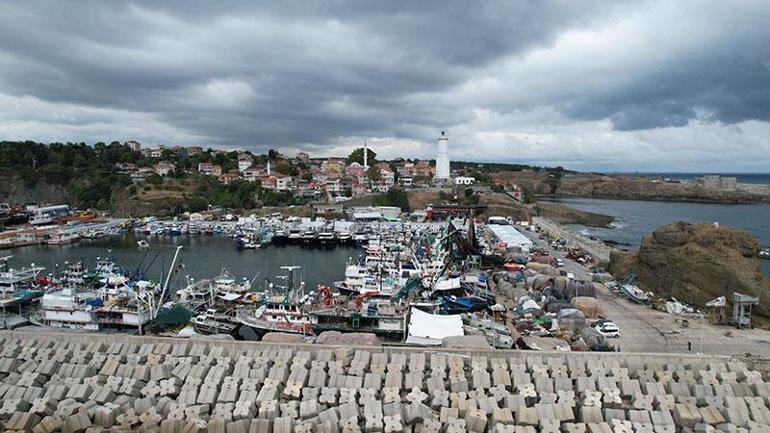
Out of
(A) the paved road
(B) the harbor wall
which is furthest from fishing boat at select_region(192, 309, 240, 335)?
(A) the paved road

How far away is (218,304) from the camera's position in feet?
53.6

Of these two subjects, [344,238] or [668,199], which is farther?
[668,199]

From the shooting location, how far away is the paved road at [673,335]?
1202 cm

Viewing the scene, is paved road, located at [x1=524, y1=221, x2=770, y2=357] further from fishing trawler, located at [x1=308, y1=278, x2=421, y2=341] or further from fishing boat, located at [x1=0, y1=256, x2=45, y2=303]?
fishing boat, located at [x1=0, y1=256, x2=45, y2=303]

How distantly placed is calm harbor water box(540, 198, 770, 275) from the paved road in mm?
16766

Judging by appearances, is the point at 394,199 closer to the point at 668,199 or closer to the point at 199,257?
the point at 199,257

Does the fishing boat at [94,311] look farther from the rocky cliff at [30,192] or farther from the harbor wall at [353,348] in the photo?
the rocky cliff at [30,192]

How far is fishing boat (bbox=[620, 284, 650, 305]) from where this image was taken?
1639cm

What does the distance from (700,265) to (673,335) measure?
17.1 feet

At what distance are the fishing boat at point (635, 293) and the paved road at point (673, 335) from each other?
0.44 metres

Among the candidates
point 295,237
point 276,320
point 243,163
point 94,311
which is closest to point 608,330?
point 276,320

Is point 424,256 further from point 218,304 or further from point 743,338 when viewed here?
point 743,338

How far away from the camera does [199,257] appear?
96.1 ft

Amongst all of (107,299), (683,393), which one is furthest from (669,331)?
(107,299)
